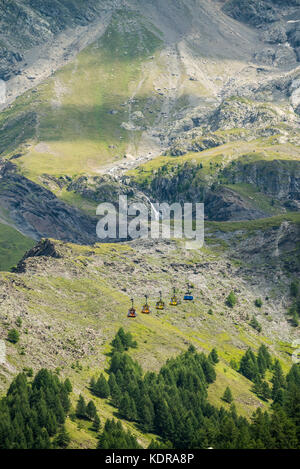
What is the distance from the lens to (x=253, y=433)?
190 meters
